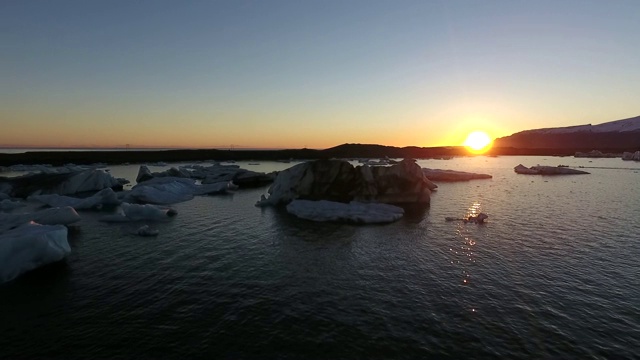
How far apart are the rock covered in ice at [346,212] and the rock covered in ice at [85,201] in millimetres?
21141

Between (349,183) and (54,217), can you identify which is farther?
(349,183)

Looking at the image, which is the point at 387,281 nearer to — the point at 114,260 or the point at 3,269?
the point at 114,260

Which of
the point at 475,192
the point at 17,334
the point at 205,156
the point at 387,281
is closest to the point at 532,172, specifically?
the point at 475,192

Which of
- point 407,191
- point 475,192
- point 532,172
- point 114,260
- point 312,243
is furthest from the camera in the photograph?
point 532,172

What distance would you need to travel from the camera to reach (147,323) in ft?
48.0

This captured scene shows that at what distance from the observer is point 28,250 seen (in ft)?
67.0

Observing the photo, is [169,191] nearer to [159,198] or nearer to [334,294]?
[159,198]

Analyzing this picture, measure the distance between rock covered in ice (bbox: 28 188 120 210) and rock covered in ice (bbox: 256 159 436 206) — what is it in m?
18.1

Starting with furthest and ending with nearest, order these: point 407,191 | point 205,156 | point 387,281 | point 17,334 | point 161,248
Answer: point 205,156
point 407,191
point 161,248
point 387,281
point 17,334

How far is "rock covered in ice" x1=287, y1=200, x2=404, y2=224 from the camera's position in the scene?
110 feet

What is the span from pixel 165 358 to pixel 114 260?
12.4 metres

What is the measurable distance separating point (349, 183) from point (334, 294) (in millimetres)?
27635

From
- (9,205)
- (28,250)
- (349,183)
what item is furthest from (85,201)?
(349,183)

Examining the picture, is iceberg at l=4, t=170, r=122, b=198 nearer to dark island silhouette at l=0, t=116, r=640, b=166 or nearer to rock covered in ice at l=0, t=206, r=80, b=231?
rock covered in ice at l=0, t=206, r=80, b=231
